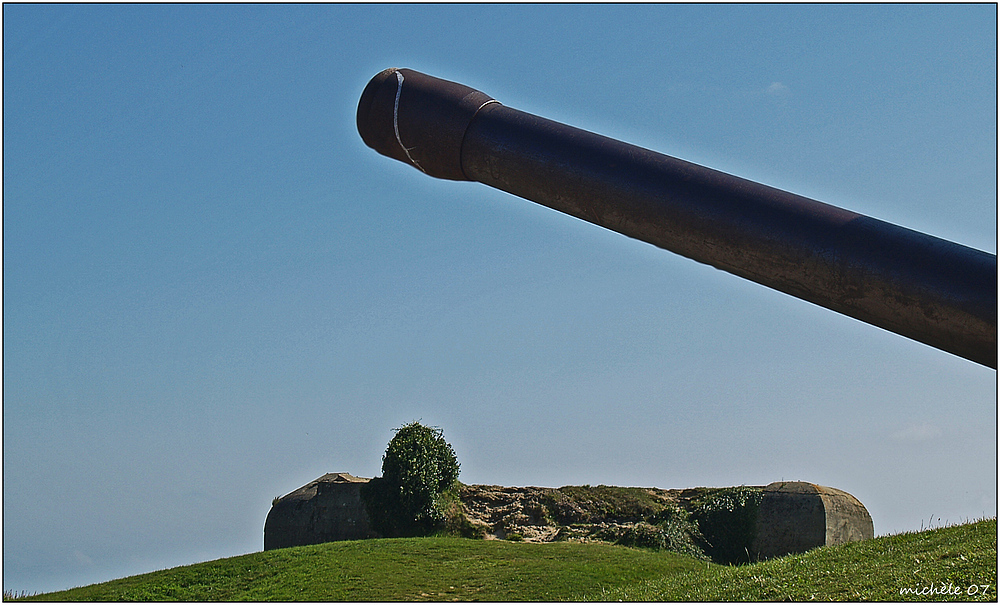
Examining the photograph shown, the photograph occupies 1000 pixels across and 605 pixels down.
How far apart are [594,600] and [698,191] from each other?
383 inches

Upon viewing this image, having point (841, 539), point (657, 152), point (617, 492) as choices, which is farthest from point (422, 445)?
point (657, 152)

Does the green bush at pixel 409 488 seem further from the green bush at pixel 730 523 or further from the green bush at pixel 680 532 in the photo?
the green bush at pixel 730 523

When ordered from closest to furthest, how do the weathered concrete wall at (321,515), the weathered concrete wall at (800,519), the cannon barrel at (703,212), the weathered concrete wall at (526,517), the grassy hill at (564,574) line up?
1. the cannon barrel at (703,212)
2. the grassy hill at (564,574)
3. the weathered concrete wall at (800,519)
4. the weathered concrete wall at (526,517)
5. the weathered concrete wall at (321,515)

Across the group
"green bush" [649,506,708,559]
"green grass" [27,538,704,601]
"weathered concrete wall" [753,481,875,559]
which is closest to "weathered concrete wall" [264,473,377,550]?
"green grass" [27,538,704,601]

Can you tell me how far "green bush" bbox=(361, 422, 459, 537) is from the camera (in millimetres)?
20062

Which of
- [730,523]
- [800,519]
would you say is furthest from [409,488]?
[800,519]

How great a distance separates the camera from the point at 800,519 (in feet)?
63.1

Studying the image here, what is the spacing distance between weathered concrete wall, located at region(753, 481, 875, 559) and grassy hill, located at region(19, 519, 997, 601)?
2.79 m

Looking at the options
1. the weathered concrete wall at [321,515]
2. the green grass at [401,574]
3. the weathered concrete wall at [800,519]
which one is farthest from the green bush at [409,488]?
→ the weathered concrete wall at [800,519]

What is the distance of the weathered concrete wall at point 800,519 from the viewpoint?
62.5ft

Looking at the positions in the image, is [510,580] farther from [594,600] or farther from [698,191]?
[698,191]

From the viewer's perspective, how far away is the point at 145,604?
44.1ft

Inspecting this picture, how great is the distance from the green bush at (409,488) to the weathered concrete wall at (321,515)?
0.41m

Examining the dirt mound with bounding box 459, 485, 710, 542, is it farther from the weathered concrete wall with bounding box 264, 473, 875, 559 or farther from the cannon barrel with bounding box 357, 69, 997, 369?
the cannon barrel with bounding box 357, 69, 997, 369
